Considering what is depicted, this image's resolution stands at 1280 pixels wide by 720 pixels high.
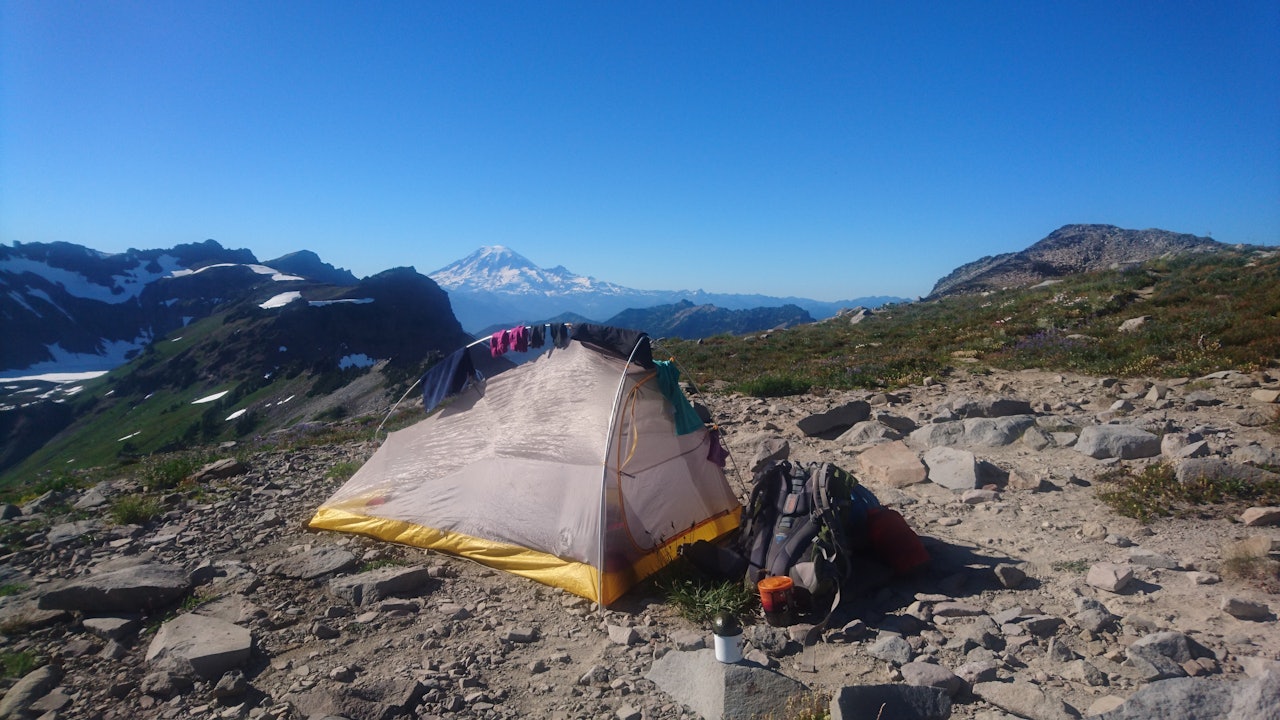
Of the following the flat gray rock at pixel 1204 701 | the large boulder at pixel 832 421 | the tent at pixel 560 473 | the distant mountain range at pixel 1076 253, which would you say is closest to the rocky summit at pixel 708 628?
the flat gray rock at pixel 1204 701

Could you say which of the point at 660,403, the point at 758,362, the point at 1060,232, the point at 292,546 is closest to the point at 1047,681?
the point at 660,403

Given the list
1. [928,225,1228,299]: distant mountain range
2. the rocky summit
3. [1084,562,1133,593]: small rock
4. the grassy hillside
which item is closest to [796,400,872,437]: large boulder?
the rocky summit

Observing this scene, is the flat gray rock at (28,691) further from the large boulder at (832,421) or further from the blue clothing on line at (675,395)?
the large boulder at (832,421)

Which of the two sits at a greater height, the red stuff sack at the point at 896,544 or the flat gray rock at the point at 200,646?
the red stuff sack at the point at 896,544

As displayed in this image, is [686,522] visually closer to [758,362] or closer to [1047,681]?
[1047,681]

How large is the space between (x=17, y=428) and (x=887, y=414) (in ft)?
422

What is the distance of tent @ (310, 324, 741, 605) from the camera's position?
21.0ft

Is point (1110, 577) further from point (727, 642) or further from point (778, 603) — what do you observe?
point (727, 642)

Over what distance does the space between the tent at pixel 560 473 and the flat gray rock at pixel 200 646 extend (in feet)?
7.51

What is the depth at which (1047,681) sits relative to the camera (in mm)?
4105

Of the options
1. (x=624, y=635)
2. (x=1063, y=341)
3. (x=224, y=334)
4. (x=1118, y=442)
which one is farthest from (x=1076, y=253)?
(x=224, y=334)

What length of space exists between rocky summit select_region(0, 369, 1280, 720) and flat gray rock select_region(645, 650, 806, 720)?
0.05 feet

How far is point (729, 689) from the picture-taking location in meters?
4.07

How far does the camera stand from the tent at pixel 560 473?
252 inches
